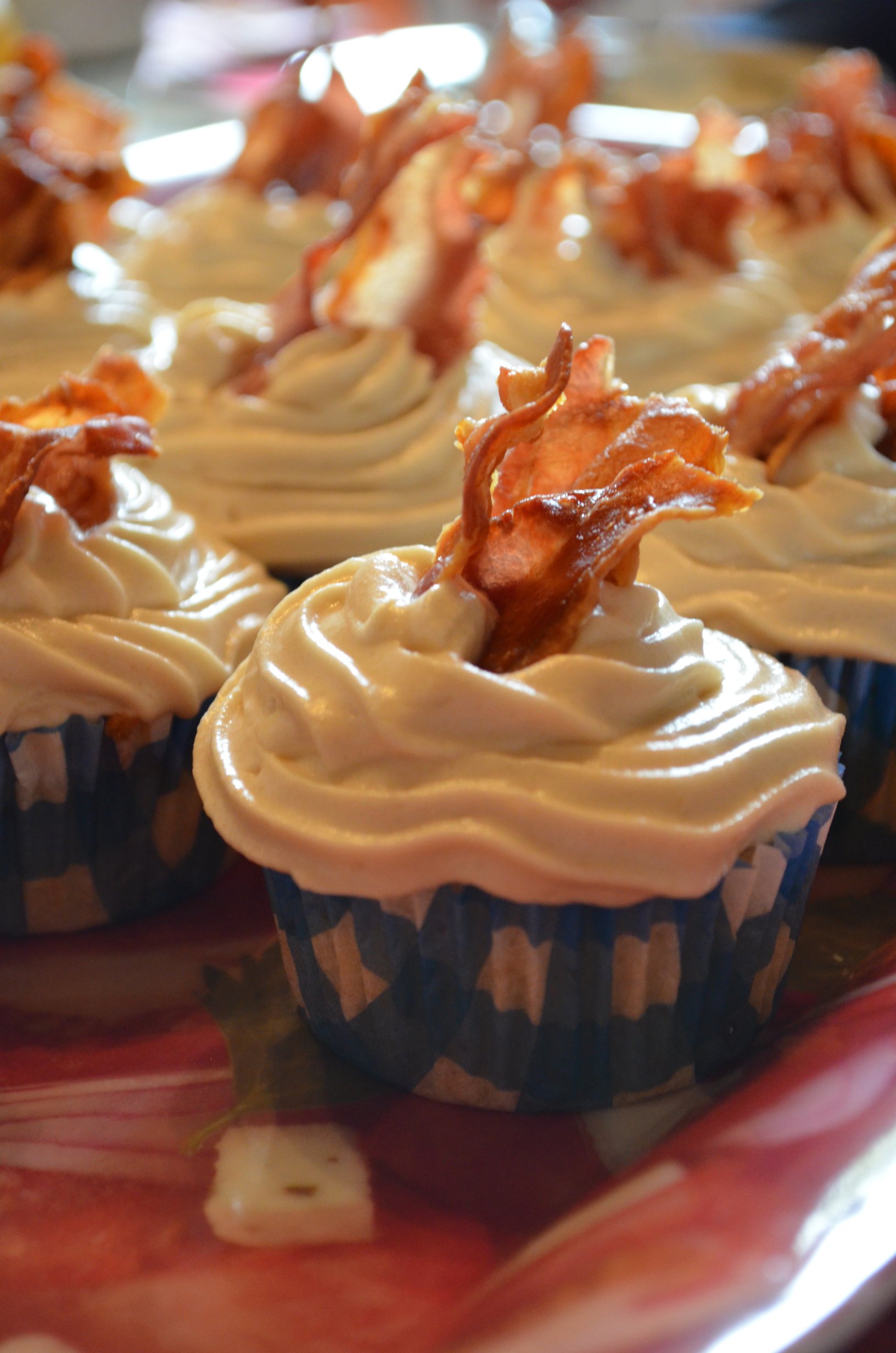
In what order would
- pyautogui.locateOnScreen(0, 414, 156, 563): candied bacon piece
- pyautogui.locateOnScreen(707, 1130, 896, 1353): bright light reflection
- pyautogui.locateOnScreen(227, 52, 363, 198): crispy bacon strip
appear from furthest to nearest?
pyautogui.locateOnScreen(227, 52, 363, 198): crispy bacon strip → pyautogui.locateOnScreen(0, 414, 156, 563): candied bacon piece → pyautogui.locateOnScreen(707, 1130, 896, 1353): bright light reflection

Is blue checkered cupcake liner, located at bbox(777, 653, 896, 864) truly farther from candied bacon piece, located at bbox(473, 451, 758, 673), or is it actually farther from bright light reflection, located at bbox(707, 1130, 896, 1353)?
bright light reflection, located at bbox(707, 1130, 896, 1353)

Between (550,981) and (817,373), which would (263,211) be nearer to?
(817,373)

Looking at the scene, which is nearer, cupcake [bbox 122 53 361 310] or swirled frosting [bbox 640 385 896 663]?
swirled frosting [bbox 640 385 896 663]

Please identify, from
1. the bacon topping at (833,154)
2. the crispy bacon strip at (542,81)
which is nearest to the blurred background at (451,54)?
the crispy bacon strip at (542,81)

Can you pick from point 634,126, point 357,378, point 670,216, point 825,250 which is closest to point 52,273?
point 357,378

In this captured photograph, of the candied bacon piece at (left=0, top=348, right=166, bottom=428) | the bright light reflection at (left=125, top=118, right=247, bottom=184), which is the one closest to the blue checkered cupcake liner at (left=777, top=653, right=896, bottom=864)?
the candied bacon piece at (left=0, top=348, right=166, bottom=428)
